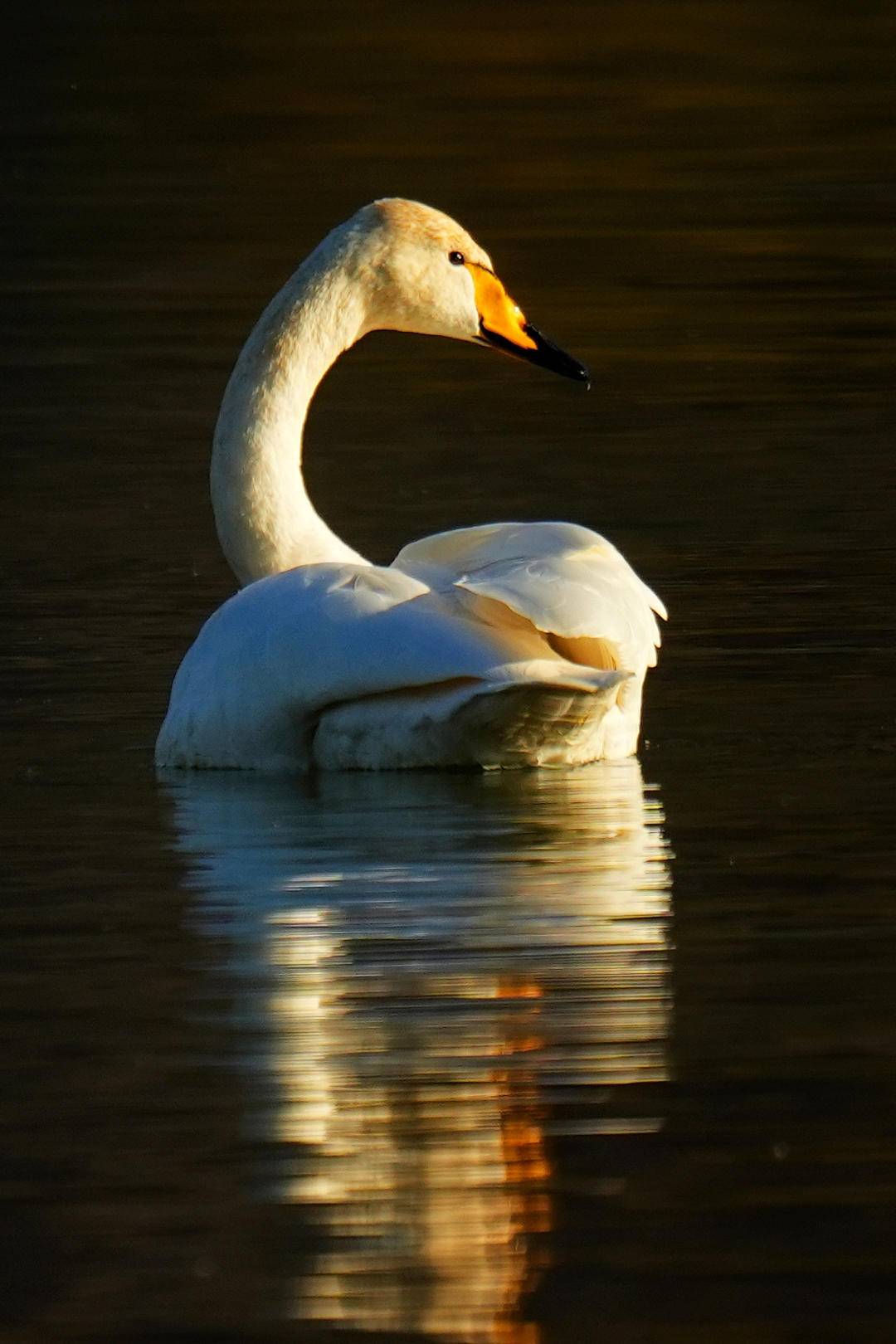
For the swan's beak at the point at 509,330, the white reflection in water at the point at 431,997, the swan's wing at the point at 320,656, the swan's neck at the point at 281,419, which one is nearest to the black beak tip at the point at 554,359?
the swan's beak at the point at 509,330

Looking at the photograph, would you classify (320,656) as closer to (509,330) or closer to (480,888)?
(480,888)

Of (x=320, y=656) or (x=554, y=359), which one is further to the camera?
(x=554, y=359)

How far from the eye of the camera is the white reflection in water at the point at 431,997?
411 cm

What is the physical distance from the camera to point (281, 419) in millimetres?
8242

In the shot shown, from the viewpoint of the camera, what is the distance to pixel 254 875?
615 centimetres

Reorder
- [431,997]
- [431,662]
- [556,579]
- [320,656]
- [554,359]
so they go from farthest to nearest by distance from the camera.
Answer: [554,359] → [556,579] → [320,656] → [431,662] → [431,997]

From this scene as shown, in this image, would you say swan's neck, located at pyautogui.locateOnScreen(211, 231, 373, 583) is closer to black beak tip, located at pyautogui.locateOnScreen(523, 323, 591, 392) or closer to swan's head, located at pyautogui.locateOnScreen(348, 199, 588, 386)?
swan's head, located at pyautogui.locateOnScreen(348, 199, 588, 386)

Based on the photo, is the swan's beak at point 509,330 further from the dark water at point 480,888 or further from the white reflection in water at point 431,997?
the white reflection in water at point 431,997

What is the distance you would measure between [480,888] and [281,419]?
2541mm

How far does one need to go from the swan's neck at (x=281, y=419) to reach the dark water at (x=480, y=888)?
455 millimetres

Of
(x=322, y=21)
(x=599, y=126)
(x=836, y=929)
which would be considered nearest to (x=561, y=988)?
(x=836, y=929)

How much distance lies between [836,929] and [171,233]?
11.9 metres

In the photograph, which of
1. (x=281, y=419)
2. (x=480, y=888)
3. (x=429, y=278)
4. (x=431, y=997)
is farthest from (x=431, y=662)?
(x=429, y=278)

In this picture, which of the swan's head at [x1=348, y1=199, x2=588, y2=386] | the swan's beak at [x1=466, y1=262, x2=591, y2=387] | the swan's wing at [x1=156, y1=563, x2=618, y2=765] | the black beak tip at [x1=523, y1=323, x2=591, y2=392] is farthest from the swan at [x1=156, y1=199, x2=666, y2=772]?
the black beak tip at [x1=523, y1=323, x2=591, y2=392]
